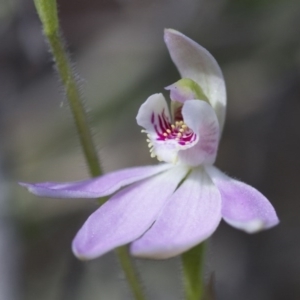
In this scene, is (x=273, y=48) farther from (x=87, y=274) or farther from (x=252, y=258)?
(x=87, y=274)

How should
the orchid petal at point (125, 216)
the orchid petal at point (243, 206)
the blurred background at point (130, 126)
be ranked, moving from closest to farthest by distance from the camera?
the orchid petal at point (243, 206), the orchid petal at point (125, 216), the blurred background at point (130, 126)

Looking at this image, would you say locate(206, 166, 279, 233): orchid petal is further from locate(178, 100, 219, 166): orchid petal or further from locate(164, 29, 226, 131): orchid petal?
locate(164, 29, 226, 131): orchid petal

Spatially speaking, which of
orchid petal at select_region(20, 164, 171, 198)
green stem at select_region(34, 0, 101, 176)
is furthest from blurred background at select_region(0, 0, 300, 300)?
green stem at select_region(34, 0, 101, 176)

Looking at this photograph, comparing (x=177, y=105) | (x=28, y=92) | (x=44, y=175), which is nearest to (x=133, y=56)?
(x=28, y=92)

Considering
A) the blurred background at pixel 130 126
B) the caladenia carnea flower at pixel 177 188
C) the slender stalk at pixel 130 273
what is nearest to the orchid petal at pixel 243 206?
the caladenia carnea flower at pixel 177 188

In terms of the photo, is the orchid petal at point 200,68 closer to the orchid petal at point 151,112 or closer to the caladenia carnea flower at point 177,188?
the caladenia carnea flower at point 177,188

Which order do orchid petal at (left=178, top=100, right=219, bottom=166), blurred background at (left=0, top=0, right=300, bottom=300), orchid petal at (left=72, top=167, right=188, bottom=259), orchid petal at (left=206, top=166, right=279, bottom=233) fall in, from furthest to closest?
blurred background at (left=0, top=0, right=300, bottom=300) → orchid petal at (left=178, top=100, right=219, bottom=166) → orchid petal at (left=72, top=167, right=188, bottom=259) → orchid petal at (left=206, top=166, right=279, bottom=233)
